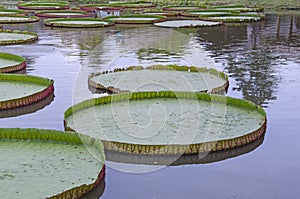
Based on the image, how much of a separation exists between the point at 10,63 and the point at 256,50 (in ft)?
19.7

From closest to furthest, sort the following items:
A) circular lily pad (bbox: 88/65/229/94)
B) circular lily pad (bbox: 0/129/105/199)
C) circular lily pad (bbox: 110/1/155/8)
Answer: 1. circular lily pad (bbox: 0/129/105/199)
2. circular lily pad (bbox: 88/65/229/94)
3. circular lily pad (bbox: 110/1/155/8)

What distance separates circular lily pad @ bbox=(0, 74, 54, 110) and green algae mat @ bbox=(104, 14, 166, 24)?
11549 mm

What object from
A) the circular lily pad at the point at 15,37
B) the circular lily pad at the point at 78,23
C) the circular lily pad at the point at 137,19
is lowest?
the circular lily pad at the point at 137,19

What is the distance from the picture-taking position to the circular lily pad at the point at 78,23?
1803 cm

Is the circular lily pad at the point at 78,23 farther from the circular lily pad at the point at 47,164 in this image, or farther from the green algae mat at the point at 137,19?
the circular lily pad at the point at 47,164

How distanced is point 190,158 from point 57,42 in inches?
372

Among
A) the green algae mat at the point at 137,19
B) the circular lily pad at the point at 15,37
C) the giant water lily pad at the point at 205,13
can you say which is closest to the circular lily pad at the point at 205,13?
the giant water lily pad at the point at 205,13

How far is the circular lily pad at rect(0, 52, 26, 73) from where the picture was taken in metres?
9.73

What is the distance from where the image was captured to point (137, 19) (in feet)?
66.6

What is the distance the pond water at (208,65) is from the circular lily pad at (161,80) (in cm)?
27

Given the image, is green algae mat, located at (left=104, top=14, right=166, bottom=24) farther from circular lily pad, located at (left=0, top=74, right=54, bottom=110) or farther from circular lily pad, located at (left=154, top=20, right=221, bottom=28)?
circular lily pad, located at (left=0, top=74, right=54, bottom=110)

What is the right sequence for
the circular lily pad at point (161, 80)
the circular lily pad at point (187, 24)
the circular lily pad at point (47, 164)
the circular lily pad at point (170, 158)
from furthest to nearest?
the circular lily pad at point (187, 24) → the circular lily pad at point (161, 80) → the circular lily pad at point (170, 158) → the circular lily pad at point (47, 164)

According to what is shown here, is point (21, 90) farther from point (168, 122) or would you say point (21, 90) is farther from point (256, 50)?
point (256, 50)

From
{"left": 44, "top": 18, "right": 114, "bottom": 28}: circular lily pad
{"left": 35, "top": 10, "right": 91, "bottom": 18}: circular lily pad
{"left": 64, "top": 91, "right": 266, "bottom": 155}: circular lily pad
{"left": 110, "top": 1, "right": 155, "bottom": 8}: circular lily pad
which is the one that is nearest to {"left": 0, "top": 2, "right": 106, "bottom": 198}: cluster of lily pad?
{"left": 64, "top": 91, "right": 266, "bottom": 155}: circular lily pad
